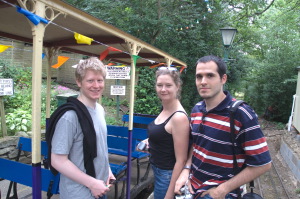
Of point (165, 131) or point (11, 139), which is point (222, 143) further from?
point (11, 139)

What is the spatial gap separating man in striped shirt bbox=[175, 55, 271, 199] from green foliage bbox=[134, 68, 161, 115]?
8.77m

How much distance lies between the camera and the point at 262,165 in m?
1.41

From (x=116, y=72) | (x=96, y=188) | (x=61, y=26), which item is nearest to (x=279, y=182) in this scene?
(x=116, y=72)

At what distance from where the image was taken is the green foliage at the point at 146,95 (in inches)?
416

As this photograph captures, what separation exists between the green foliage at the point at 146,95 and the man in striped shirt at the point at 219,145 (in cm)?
877

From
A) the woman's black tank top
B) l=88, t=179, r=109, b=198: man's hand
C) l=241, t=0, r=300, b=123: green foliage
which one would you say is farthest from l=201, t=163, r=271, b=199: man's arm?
l=241, t=0, r=300, b=123: green foliage

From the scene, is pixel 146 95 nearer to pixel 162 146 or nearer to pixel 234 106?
pixel 162 146

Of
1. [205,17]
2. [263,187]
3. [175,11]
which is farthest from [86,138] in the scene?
[205,17]

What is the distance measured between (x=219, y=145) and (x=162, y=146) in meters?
0.63

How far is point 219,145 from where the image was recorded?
5.02 ft

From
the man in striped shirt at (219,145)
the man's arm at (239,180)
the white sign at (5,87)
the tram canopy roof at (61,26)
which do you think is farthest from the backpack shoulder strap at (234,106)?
the white sign at (5,87)

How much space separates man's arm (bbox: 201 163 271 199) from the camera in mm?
1430

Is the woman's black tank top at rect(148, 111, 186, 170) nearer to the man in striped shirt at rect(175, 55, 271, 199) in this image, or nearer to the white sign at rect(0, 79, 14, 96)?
the man in striped shirt at rect(175, 55, 271, 199)

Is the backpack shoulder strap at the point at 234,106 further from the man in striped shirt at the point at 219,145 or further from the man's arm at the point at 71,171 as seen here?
the man's arm at the point at 71,171
